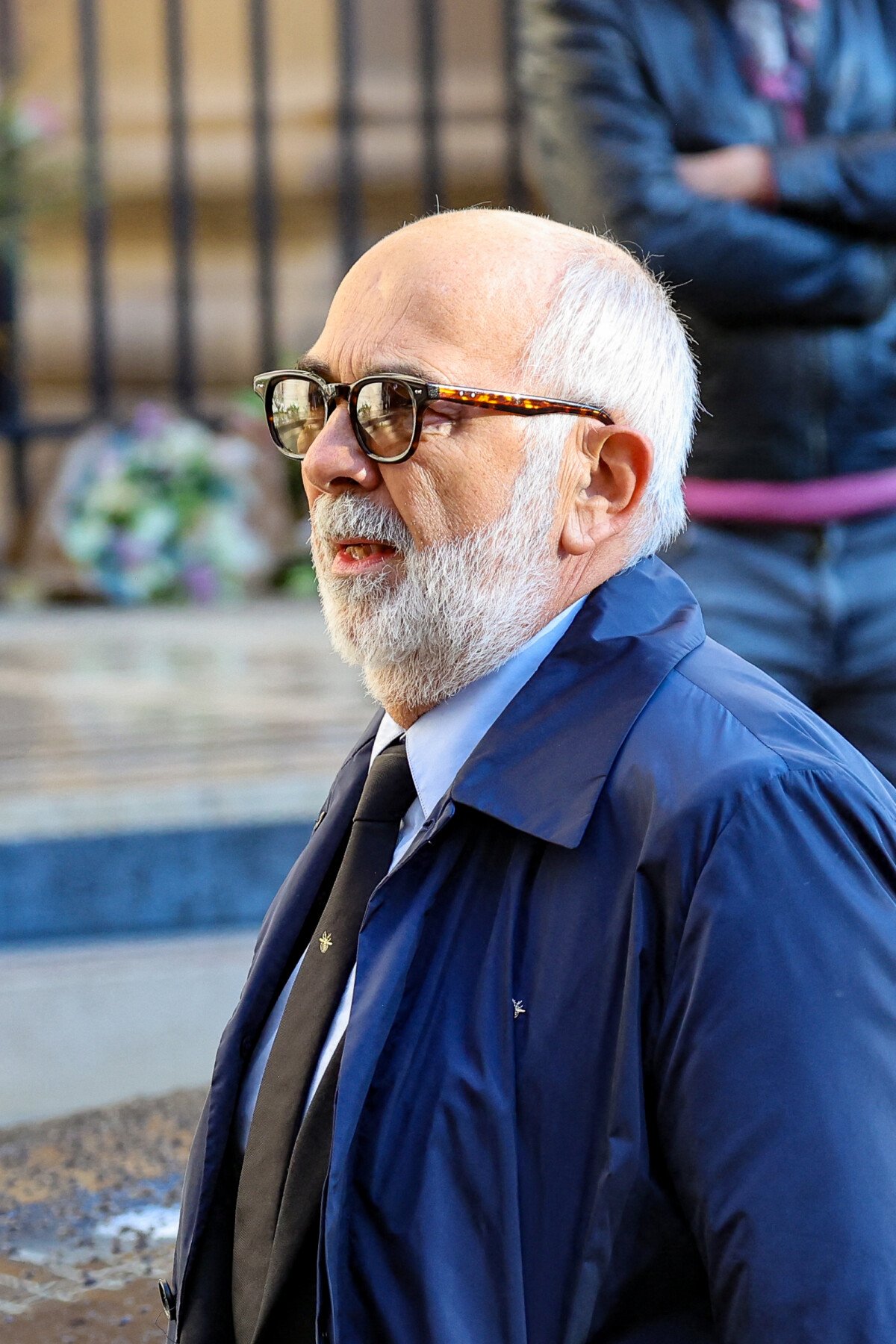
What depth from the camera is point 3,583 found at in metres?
7.02

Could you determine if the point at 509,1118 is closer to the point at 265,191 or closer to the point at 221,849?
the point at 221,849

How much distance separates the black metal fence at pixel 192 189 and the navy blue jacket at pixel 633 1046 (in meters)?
6.43

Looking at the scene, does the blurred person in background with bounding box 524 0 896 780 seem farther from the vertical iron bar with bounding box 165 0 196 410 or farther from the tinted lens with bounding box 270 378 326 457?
the vertical iron bar with bounding box 165 0 196 410

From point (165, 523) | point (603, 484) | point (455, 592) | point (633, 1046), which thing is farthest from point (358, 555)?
point (165, 523)

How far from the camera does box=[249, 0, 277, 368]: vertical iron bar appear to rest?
7.40 meters

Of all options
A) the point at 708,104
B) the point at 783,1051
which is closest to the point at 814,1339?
the point at 783,1051

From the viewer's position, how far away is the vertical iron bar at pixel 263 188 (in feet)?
24.3

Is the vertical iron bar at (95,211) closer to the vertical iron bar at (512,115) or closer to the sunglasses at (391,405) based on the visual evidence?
the vertical iron bar at (512,115)

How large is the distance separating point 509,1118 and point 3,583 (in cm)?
609

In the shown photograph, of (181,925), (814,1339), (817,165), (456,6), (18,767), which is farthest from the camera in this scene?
(456,6)

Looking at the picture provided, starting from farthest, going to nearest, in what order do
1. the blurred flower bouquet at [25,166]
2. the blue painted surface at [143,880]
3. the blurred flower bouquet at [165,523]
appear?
the blurred flower bouquet at [165,523]
the blurred flower bouquet at [25,166]
the blue painted surface at [143,880]

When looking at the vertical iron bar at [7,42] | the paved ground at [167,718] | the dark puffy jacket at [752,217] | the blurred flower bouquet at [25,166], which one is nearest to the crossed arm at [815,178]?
the dark puffy jacket at [752,217]

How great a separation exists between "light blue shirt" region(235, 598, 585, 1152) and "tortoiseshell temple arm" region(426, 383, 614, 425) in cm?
17

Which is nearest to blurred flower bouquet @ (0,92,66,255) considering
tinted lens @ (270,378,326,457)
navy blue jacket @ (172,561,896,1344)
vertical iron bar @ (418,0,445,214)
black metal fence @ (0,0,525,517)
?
black metal fence @ (0,0,525,517)
